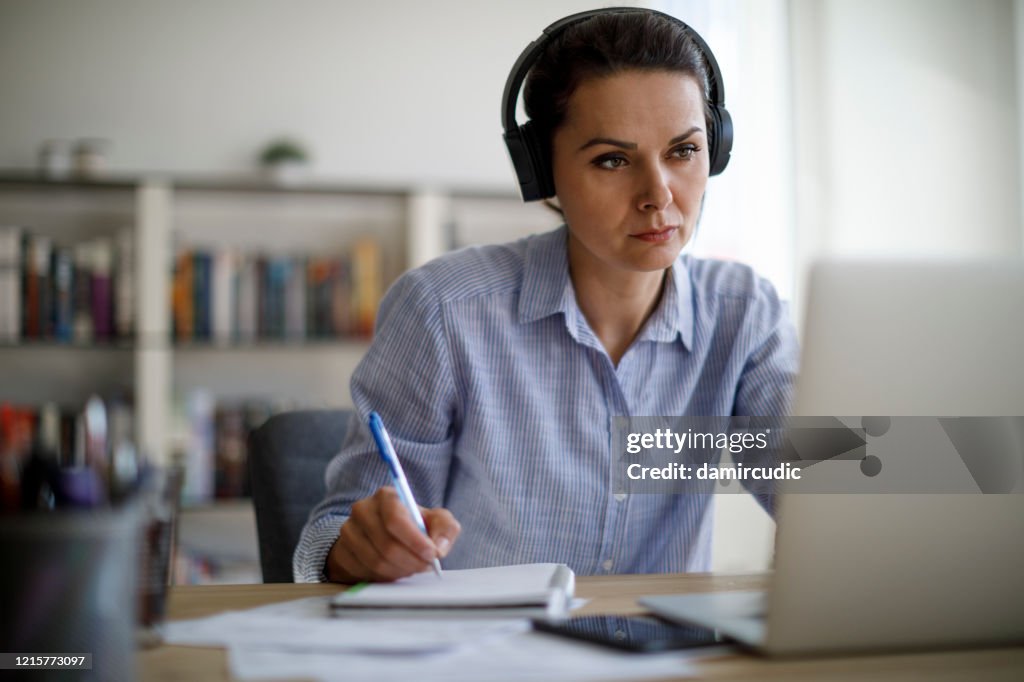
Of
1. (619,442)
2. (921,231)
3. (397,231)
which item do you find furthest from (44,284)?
(921,231)

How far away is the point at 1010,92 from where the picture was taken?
2.38 m

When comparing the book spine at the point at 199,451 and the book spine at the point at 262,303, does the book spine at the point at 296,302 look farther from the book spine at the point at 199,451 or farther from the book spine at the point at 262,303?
the book spine at the point at 199,451

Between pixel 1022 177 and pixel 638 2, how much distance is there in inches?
51.8

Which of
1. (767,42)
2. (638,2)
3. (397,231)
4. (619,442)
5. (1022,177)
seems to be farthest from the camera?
(397,231)

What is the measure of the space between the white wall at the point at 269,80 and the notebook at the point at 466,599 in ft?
7.96

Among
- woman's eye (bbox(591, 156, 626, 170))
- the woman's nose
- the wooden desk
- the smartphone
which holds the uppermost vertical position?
woman's eye (bbox(591, 156, 626, 170))

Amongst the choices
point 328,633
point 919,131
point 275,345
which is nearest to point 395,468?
point 328,633

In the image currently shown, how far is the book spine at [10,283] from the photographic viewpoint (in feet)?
9.20

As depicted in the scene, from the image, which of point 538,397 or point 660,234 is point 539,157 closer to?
point 660,234

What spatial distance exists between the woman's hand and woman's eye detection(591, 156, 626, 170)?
0.52 m

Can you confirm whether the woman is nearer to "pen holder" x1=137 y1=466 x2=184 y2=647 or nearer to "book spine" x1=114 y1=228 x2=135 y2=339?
"pen holder" x1=137 y1=466 x2=184 y2=647

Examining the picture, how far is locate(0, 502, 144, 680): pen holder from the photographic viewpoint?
0.49 meters

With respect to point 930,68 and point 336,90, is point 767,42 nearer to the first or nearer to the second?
point 930,68

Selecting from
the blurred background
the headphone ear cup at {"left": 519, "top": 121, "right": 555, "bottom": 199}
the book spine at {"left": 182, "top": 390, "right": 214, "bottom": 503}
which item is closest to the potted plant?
the blurred background
